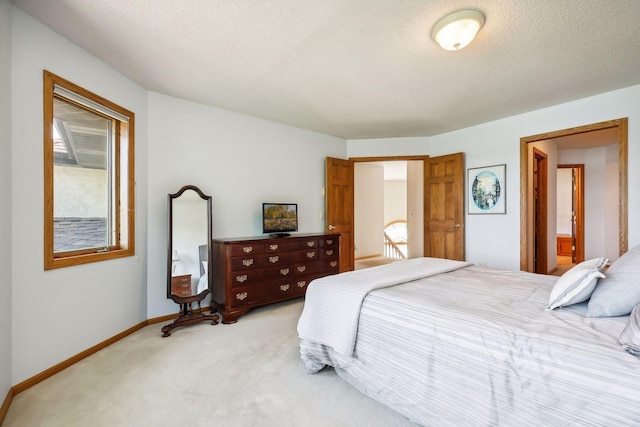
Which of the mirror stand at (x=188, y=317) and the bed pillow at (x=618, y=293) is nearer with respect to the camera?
the bed pillow at (x=618, y=293)

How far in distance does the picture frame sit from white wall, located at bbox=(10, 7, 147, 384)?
4628 mm

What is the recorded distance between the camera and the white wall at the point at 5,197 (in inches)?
68.0

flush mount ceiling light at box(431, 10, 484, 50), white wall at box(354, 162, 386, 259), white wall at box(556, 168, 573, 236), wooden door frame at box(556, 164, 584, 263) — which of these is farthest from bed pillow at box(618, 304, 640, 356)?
white wall at box(556, 168, 573, 236)

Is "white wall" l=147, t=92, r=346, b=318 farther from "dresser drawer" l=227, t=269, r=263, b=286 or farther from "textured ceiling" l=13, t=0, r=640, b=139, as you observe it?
"dresser drawer" l=227, t=269, r=263, b=286

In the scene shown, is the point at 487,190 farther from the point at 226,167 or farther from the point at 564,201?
the point at 564,201

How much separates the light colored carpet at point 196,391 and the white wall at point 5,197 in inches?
12.4

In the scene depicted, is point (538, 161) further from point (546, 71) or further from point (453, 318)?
point (453, 318)

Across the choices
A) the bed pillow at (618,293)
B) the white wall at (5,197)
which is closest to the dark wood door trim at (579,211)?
the bed pillow at (618,293)

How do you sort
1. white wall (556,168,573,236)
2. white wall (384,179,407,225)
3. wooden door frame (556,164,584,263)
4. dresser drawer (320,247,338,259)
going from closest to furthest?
dresser drawer (320,247,338,259)
wooden door frame (556,164,584,263)
white wall (556,168,573,236)
white wall (384,179,407,225)

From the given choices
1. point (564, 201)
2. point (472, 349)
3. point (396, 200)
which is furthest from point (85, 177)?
point (564, 201)

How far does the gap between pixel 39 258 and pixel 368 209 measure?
20.6 feet

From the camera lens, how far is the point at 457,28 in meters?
1.92

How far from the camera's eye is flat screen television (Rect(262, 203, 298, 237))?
3756 millimetres

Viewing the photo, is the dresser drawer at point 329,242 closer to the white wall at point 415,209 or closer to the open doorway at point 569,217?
the white wall at point 415,209
